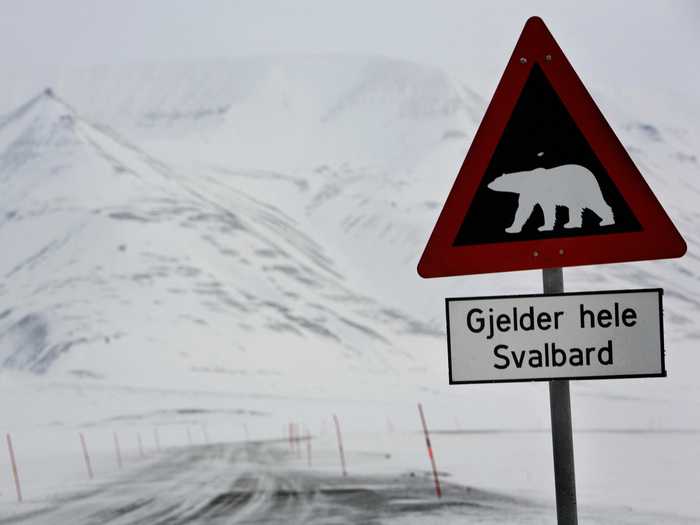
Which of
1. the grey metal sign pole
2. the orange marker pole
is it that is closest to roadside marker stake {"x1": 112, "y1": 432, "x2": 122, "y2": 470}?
the orange marker pole

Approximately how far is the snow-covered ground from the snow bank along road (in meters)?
0.06

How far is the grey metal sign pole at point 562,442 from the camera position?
6.74ft

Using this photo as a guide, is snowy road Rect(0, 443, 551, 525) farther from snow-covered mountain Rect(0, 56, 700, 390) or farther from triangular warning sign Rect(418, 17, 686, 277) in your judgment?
triangular warning sign Rect(418, 17, 686, 277)

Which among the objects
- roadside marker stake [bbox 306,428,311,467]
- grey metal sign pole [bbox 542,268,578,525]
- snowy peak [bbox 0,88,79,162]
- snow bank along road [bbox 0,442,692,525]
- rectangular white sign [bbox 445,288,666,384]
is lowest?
snow bank along road [bbox 0,442,692,525]

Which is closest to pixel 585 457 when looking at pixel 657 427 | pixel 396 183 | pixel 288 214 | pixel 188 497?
pixel 657 427

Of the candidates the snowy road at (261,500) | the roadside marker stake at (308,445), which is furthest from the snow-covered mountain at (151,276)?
the snowy road at (261,500)

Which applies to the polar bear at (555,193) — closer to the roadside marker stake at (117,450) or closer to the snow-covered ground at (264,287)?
the snow-covered ground at (264,287)

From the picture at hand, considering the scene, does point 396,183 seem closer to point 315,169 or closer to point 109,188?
point 315,169

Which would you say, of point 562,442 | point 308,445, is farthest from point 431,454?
point 562,442

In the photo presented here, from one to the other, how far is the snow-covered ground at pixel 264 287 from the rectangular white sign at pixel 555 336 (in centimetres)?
426

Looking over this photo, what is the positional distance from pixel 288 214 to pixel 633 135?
311cm

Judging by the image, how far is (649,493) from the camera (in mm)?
5598

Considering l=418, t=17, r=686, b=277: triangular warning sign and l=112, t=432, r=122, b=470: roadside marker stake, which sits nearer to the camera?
l=418, t=17, r=686, b=277: triangular warning sign

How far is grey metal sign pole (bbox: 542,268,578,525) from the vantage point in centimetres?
205
